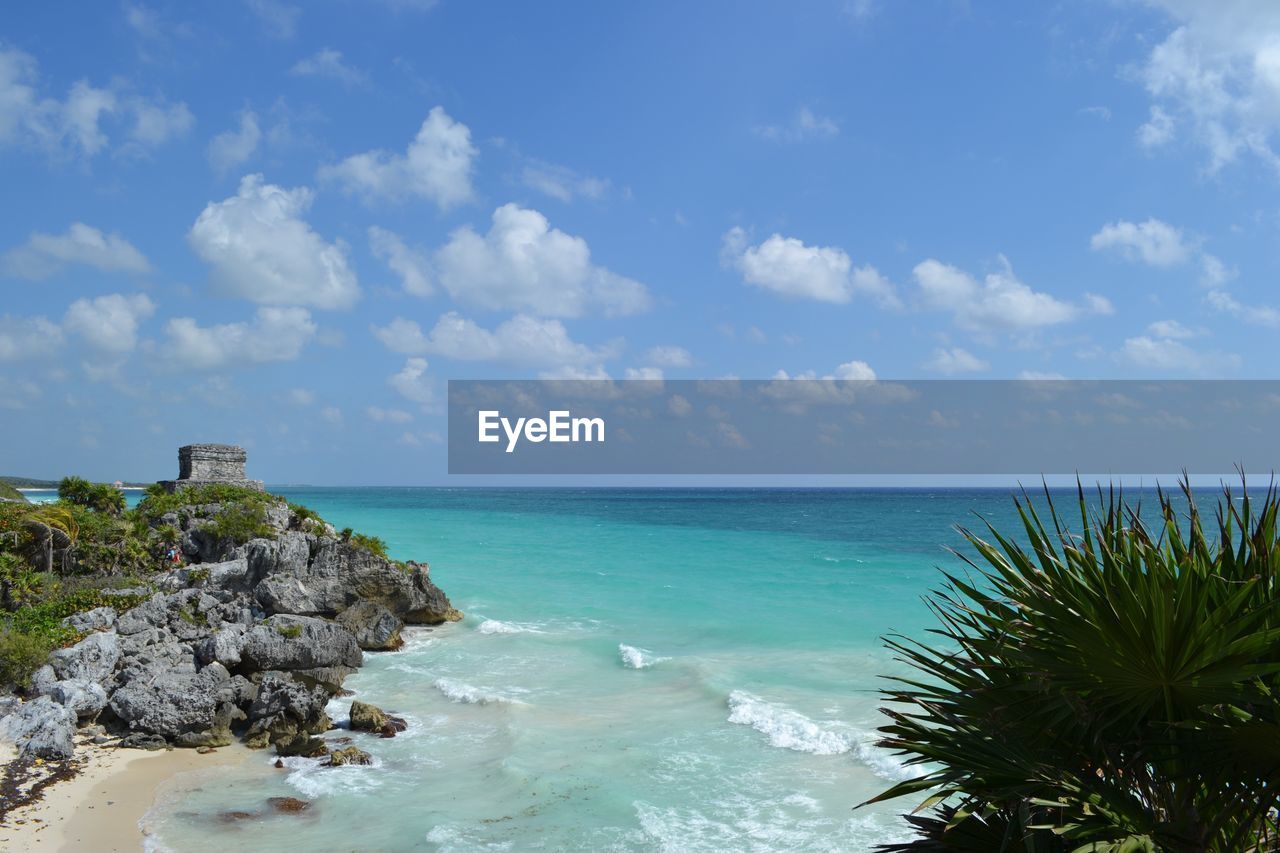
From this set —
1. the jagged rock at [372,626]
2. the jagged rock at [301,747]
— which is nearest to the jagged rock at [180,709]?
the jagged rock at [301,747]

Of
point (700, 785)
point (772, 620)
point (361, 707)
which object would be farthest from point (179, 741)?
point (772, 620)

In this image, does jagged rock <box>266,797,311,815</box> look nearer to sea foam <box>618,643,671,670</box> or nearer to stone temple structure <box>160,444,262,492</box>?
sea foam <box>618,643,671,670</box>

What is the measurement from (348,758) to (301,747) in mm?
957

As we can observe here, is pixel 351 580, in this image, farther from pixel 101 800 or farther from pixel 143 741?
pixel 101 800

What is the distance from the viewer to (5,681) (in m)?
14.2

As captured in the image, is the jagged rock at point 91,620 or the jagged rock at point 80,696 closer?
the jagged rock at point 80,696

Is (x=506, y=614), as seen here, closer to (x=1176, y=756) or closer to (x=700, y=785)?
(x=700, y=785)

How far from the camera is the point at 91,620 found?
18.0 m

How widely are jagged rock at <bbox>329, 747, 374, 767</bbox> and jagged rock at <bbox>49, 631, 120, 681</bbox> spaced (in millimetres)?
5185

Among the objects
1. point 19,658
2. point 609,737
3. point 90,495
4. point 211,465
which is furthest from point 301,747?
point 211,465

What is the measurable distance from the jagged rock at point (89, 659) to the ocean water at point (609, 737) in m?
4.01

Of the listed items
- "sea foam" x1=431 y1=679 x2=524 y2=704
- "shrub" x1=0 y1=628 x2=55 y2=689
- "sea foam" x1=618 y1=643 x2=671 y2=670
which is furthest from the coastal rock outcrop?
"sea foam" x1=618 y1=643 x2=671 y2=670

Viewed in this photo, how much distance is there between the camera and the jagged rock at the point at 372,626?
70.0 ft

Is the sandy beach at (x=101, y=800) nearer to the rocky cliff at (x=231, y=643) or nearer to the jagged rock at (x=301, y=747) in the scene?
the rocky cliff at (x=231, y=643)
